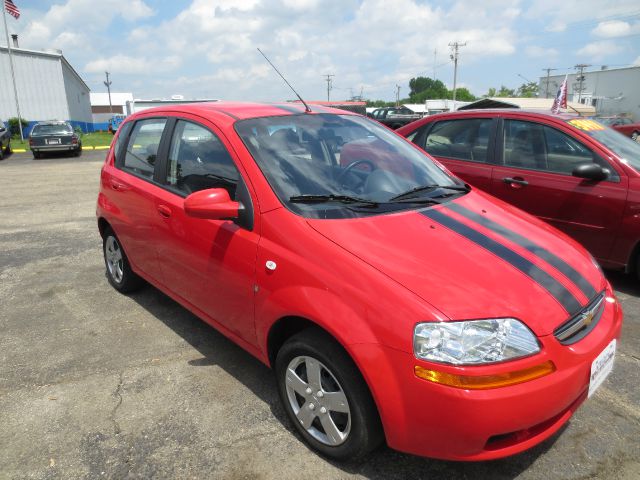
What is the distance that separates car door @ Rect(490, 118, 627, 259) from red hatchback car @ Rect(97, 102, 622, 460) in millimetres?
1793

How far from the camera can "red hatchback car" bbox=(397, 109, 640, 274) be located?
416cm

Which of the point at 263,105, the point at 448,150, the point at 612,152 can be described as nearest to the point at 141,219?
the point at 263,105

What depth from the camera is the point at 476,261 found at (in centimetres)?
214

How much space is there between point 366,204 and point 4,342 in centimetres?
295

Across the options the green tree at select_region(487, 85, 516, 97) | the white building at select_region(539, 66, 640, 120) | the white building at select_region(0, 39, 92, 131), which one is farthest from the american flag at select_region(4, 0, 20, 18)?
the green tree at select_region(487, 85, 516, 97)

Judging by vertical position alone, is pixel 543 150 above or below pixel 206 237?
above

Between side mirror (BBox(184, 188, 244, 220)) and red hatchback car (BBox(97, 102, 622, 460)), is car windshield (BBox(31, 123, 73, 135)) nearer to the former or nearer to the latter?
red hatchback car (BBox(97, 102, 622, 460))

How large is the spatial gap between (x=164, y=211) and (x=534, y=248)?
2.27 meters

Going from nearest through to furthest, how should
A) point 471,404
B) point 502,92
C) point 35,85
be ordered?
point 471,404
point 35,85
point 502,92

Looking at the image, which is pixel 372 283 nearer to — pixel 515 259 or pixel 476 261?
pixel 476 261

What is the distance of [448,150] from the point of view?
5359 mm

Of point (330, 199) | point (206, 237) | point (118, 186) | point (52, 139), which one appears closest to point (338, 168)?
point (330, 199)

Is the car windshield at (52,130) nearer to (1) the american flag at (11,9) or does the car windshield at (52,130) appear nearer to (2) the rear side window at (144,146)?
(1) the american flag at (11,9)

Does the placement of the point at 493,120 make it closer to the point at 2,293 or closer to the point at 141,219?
the point at 141,219
